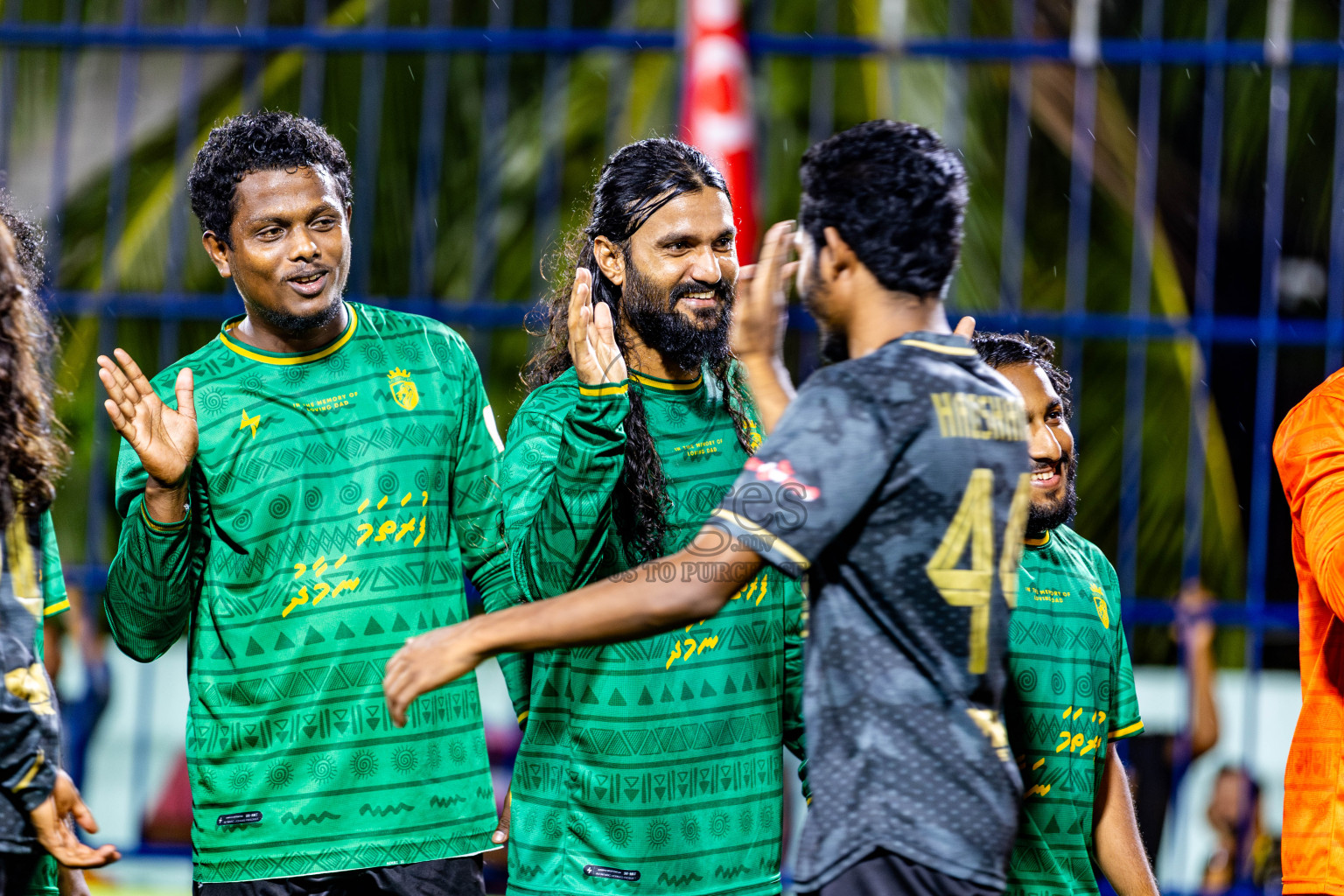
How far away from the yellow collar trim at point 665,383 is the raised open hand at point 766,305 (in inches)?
18.5

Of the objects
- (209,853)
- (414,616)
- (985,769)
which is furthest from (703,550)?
(209,853)

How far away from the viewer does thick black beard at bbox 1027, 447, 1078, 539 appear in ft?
10.3

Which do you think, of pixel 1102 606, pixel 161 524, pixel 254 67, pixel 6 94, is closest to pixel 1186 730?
pixel 1102 606

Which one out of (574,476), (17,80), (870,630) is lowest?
(870,630)

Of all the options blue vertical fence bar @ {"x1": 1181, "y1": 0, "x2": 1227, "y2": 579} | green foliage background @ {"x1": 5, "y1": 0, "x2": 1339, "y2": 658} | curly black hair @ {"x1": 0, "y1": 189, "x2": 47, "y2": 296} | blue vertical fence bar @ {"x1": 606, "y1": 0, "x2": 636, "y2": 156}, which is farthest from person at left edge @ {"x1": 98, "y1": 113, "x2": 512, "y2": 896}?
blue vertical fence bar @ {"x1": 606, "y1": 0, "x2": 636, "y2": 156}

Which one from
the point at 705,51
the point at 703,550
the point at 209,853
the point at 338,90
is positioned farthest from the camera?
the point at 338,90

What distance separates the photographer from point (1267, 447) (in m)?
5.23

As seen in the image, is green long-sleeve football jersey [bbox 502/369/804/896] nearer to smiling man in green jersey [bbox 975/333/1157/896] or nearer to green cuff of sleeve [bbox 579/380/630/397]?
green cuff of sleeve [bbox 579/380/630/397]

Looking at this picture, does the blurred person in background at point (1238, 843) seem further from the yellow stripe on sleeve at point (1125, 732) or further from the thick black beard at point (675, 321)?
the thick black beard at point (675, 321)

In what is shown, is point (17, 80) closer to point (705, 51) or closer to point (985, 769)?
point (705, 51)

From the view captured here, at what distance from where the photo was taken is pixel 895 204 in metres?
2.39

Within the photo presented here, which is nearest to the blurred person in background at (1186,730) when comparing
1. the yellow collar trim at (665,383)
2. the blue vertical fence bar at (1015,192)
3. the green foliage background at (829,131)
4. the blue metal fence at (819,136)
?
the blue metal fence at (819,136)

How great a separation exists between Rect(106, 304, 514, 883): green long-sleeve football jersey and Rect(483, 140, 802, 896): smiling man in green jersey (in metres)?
0.19

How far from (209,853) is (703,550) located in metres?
1.43
